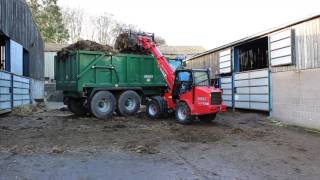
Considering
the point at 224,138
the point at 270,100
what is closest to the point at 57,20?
the point at 270,100

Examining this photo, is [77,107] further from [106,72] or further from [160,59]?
[160,59]

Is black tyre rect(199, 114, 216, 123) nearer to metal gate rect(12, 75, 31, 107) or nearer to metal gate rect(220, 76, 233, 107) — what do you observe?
metal gate rect(220, 76, 233, 107)

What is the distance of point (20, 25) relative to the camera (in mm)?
21984

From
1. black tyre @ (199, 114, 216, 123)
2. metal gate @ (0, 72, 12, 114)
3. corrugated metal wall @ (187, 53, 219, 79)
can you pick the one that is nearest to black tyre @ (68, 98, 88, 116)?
metal gate @ (0, 72, 12, 114)

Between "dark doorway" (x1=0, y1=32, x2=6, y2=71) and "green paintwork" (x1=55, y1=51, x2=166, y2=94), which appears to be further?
"dark doorway" (x1=0, y1=32, x2=6, y2=71)

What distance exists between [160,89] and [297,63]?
622 centimetres

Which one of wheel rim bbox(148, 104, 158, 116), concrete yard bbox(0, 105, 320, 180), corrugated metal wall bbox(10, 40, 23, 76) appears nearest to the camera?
concrete yard bbox(0, 105, 320, 180)

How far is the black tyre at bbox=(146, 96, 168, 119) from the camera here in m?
15.5

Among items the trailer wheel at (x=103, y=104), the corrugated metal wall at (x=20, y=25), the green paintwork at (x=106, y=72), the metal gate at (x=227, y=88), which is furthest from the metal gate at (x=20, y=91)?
the metal gate at (x=227, y=88)

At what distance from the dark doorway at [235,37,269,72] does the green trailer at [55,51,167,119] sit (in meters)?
4.70

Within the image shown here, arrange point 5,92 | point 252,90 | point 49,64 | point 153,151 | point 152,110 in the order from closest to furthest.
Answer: point 153,151 → point 152,110 → point 5,92 → point 252,90 → point 49,64

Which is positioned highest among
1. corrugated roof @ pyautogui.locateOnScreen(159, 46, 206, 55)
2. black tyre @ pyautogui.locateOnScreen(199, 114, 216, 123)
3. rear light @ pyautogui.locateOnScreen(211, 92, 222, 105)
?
corrugated roof @ pyautogui.locateOnScreen(159, 46, 206, 55)

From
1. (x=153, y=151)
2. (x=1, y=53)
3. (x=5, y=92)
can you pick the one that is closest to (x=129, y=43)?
(x=5, y=92)

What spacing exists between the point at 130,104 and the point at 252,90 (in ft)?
17.9
